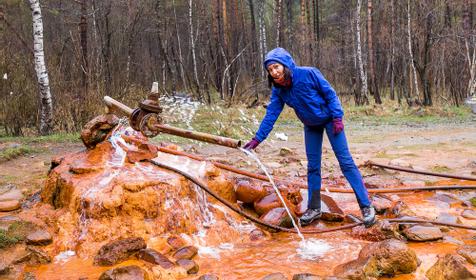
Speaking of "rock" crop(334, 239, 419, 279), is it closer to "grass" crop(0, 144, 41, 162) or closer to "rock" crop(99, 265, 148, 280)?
"rock" crop(99, 265, 148, 280)

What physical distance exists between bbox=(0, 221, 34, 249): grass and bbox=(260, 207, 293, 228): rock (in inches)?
93.1

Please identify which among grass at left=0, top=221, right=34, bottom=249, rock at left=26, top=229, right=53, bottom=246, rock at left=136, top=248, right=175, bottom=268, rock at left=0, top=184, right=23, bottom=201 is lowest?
rock at left=136, top=248, right=175, bottom=268

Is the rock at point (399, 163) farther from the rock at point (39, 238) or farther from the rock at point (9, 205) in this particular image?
the rock at point (9, 205)

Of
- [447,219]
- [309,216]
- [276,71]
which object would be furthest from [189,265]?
[447,219]

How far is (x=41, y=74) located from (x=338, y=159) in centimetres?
767

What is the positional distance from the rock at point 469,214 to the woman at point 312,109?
4.57ft

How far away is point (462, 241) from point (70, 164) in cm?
410

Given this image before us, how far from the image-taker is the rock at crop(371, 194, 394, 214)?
17.6 feet

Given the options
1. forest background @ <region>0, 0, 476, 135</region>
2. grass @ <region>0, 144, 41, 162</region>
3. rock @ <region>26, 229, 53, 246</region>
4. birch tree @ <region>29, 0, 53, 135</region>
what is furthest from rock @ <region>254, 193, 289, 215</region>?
birch tree @ <region>29, 0, 53, 135</region>

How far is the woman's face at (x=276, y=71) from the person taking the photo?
4227mm

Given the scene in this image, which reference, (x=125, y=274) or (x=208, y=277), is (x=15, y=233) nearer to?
(x=125, y=274)

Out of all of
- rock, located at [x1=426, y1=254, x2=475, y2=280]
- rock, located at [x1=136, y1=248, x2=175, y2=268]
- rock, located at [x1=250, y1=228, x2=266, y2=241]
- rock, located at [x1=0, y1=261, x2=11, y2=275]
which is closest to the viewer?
rock, located at [x1=426, y1=254, x2=475, y2=280]

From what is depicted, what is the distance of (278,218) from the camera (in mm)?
4996

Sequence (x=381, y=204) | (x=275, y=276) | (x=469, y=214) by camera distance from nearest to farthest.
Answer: (x=275, y=276), (x=469, y=214), (x=381, y=204)
